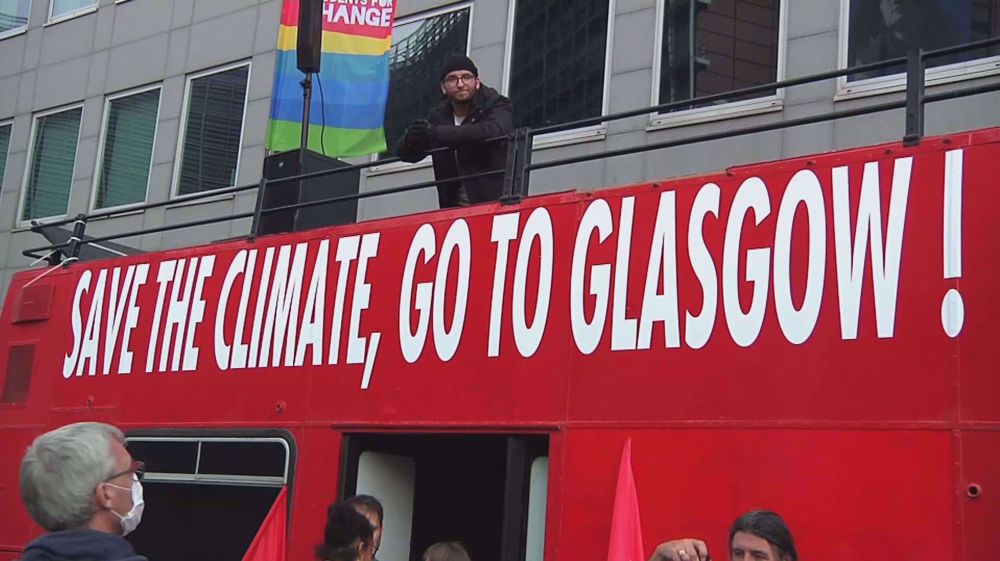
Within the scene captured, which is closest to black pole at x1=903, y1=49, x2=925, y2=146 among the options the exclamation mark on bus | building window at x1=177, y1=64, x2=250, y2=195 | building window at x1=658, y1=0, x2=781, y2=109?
the exclamation mark on bus

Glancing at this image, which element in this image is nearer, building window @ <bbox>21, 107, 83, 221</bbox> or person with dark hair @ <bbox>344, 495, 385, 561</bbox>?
person with dark hair @ <bbox>344, 495, 385, 561</bbox>

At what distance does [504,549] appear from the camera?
6.10 meters

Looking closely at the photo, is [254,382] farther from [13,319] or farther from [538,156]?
[538,156]

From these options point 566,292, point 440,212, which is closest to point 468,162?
point 440,212

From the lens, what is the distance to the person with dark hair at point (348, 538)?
564cm

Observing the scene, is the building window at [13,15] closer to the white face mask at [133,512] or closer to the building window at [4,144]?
the building window at [4,144]

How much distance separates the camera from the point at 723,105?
39.2 feet

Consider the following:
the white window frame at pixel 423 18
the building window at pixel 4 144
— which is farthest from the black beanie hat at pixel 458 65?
the building window at pixel 4 144

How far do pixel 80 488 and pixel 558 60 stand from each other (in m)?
10.7

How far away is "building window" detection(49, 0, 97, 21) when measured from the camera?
64.8 ft

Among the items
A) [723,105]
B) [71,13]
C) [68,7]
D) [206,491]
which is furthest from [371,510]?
[68,7]

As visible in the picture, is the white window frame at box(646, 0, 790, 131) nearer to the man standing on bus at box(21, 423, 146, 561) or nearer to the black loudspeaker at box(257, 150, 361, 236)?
the black loudspeaker at box(257, 150, 361, 236)

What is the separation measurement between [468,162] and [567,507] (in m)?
2.48

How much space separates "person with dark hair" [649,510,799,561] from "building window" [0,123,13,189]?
18.3m
